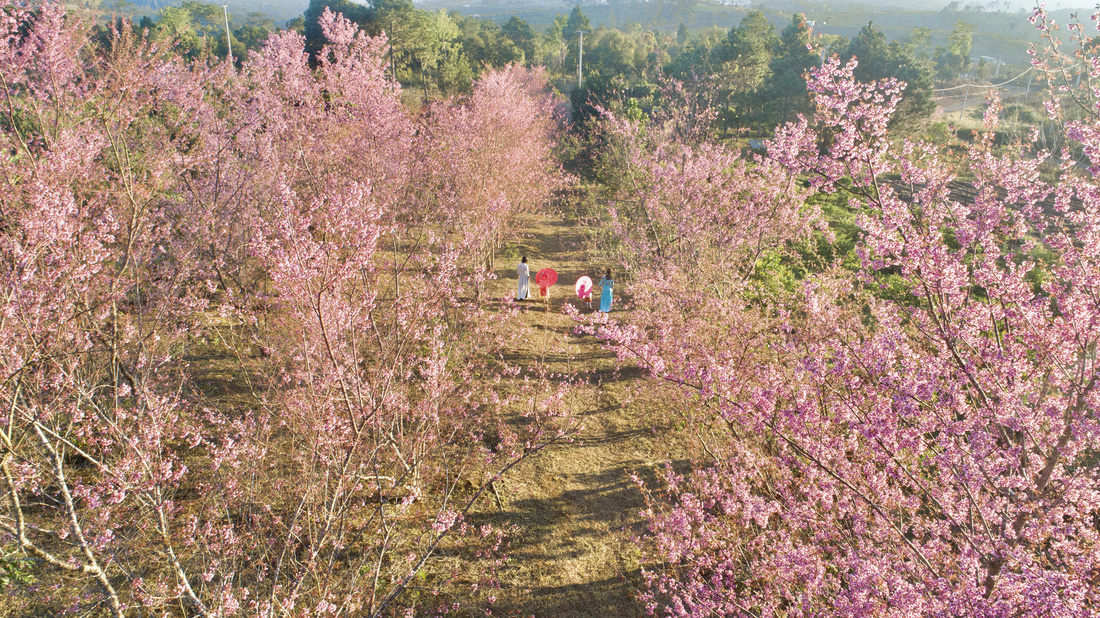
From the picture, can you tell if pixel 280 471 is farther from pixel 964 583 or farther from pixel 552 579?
pixel 964 583

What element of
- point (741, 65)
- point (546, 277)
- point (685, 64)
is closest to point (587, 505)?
point (546, 277)

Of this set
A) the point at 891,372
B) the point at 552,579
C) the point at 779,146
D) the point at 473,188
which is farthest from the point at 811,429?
the point at 473,188

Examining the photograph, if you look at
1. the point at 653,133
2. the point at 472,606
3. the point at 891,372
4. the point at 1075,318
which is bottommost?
the point at 472,606

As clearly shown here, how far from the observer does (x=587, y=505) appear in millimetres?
6980

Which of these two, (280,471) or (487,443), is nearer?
(280,471)

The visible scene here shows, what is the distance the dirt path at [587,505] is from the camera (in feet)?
18.8

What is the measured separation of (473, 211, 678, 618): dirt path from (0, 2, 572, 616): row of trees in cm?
37

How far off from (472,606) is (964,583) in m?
4.33

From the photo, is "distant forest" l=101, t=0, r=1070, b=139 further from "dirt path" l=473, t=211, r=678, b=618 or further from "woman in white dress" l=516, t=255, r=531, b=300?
"dirt path" l=473, t=211, r=678, b=618

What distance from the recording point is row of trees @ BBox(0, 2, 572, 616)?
4238 millimetres

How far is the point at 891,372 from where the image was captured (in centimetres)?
416

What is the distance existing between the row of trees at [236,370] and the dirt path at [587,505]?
1.21 ft

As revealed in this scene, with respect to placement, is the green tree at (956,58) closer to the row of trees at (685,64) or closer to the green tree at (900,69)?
the row of trees at (685,64)

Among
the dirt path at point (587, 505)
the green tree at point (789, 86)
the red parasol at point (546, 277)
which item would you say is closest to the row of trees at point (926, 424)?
the dirt path at point (587, 505)
